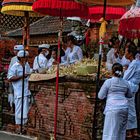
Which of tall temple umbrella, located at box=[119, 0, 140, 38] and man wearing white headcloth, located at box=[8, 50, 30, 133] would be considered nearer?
tall temple umbrella, located at box=[119, 0, 140, 38]

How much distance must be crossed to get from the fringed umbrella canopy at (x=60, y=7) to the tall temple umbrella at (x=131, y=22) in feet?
3.10

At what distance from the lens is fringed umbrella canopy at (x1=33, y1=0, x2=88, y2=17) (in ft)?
29.8

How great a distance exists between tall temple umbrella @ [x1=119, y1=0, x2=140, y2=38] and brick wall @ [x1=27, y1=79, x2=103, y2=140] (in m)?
1.45

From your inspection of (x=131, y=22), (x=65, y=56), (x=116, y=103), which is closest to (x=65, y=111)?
(x=116, y=103)

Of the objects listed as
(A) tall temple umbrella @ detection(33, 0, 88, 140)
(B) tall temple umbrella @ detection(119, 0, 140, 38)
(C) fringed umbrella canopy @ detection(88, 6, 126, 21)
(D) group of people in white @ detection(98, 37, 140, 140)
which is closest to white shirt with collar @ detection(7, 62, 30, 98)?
(A) tall temple umbrella @ detection(33, 0, 88, 140)

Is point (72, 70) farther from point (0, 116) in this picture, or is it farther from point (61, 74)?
point (0, 116)

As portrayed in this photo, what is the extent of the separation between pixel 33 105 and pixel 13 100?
112cm

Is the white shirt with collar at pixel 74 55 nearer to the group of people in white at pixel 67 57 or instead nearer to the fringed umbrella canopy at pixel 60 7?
the group of people in white at pixel 67 57

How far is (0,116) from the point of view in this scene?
11539 millimetres

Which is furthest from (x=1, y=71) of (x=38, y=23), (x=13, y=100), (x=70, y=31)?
(x=38, y=23)

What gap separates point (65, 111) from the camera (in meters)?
9.69

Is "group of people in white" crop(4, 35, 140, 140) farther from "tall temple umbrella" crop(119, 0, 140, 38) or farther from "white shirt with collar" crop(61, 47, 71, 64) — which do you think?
"white shirt with collar" crop(61, 47, 71, 64)

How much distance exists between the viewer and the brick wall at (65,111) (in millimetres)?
9156

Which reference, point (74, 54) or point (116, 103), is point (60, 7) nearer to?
point (116, 103)
